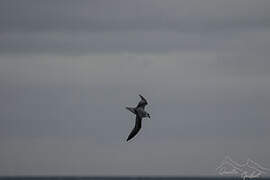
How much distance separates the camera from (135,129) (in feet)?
87.6

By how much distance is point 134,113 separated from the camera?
84.1 ft

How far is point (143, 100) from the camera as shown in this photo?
25781mm

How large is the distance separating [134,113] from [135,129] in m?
1.52

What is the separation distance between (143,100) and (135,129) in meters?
2.16

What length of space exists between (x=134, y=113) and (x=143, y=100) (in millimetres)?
986
